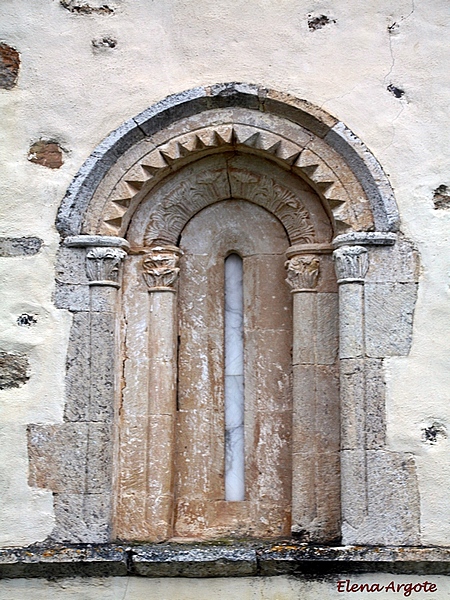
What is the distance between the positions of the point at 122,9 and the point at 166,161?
970mm

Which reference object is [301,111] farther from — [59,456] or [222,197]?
[59,456]

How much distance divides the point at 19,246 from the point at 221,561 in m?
2.13

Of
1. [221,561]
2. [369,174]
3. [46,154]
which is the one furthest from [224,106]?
[221,561]

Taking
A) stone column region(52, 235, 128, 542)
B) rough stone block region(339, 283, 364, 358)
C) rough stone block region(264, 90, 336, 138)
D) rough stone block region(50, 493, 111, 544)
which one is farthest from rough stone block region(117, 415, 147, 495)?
rough stone block region(264, 90, 336, 138)

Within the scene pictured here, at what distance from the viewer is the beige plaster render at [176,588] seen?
5336 millimetres

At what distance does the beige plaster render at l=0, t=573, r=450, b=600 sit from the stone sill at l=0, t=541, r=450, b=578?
0.04 meters

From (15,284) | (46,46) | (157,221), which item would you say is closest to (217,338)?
(157,221)

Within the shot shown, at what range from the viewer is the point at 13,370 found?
5.60m

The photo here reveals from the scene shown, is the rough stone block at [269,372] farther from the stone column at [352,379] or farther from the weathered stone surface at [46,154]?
the weathered stone surface at [46,154]

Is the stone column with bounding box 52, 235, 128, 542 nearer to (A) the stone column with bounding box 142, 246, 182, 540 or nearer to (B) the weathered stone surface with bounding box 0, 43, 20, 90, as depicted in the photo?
(A) the stone column with bounding box 142, 246, 182, 540

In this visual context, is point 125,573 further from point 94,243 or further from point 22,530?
point 94,243

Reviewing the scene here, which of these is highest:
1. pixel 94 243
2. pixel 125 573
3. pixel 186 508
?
pixel 94 243

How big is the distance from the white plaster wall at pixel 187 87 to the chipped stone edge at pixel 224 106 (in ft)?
0.20

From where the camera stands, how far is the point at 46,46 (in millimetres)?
5910
